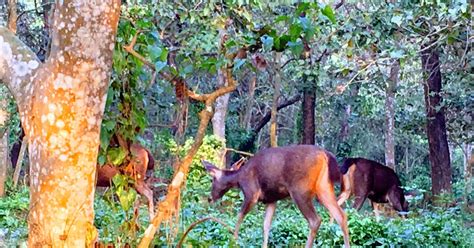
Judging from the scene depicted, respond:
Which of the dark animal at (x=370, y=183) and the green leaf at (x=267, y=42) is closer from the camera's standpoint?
the green leaf at (x=267, y=42)

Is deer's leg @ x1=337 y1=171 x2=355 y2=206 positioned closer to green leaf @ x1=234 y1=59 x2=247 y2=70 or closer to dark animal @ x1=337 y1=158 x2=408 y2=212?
dark animal @ x1=337 y1=158 x2=408 y2=212

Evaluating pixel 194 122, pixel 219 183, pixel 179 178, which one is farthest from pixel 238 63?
pixel 194 122

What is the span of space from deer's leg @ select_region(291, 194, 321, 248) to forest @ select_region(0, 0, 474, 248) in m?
0.02

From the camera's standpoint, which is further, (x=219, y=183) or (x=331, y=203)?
(x=219, y=183)

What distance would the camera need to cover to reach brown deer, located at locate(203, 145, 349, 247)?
25.0 feet

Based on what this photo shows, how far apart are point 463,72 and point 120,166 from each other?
19.9 ft

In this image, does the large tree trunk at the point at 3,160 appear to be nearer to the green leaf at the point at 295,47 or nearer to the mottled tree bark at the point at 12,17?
the mottled tree bark at the point at 12,17

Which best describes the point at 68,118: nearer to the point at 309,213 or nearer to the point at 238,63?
the point at 238,63

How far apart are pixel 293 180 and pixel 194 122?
1062 cm

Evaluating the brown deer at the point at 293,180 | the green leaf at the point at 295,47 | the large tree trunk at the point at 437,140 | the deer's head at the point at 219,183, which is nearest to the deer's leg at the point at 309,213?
the brown deer at the point at 293,180

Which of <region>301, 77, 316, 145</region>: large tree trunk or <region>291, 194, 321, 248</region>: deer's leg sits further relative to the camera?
<region>301, 77, 316, 145</region>: large tree trunk

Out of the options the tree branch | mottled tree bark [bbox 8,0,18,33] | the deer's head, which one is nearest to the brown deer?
the deer's head

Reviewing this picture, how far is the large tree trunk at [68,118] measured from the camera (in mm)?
3279

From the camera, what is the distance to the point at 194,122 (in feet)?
59.5
